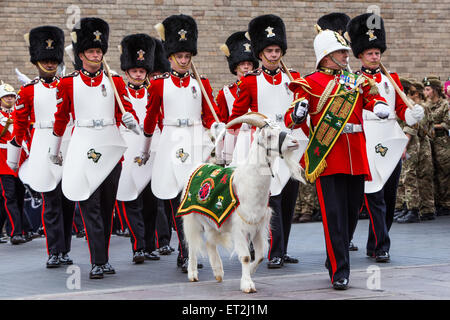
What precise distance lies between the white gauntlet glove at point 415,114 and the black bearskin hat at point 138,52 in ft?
13.3

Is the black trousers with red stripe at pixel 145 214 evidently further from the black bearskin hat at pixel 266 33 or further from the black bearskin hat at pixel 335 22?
the black bearskin hat at pixel 335 22

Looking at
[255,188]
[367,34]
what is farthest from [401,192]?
[255,188]

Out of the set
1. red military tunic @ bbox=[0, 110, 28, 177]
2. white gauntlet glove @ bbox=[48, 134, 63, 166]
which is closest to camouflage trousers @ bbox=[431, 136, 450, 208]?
red military tunic @ bbox=[0, 110, 28, 177]

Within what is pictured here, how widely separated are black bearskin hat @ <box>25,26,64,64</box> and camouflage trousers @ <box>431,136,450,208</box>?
696 centimetres

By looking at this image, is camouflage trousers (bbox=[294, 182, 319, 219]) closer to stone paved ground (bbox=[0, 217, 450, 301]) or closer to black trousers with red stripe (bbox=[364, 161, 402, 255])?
stone paved ground (bbox=[0, 217, 450, 301])

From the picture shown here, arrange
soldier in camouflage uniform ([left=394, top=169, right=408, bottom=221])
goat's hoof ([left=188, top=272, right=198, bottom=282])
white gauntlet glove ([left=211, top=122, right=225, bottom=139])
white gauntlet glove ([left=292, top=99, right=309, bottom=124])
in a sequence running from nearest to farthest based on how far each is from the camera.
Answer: white gauntlet glove ([left=292, top=99, right=309, bottom=124]) → goat's hoof ([left=188, top=272, right=198, bottom=282]) → white gauntlet glove ([left=211, top=122, right=225, bottom=139]) → soldier in camouflage uniform ([left=394, top=169, right=408, bottom=221])

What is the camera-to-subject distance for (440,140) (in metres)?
14.9

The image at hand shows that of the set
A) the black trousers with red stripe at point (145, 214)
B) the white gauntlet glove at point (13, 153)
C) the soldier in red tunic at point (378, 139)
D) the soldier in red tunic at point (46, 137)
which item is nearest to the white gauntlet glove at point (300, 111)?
the soldier in red tunic at point (378, 139)

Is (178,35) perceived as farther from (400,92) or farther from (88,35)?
(400,92)

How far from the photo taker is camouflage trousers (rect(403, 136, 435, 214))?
14.3 metres

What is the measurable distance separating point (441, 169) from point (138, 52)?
6.16 meters

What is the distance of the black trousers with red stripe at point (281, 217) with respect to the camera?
929cm

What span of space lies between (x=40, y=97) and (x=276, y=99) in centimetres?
284

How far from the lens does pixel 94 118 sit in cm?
913
